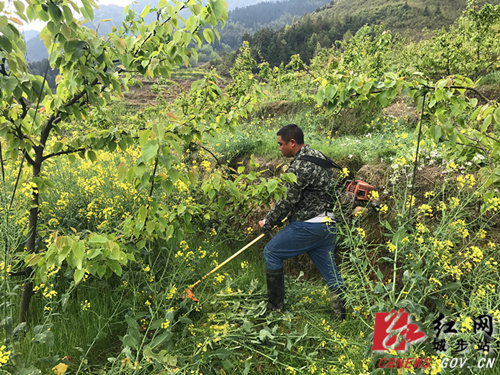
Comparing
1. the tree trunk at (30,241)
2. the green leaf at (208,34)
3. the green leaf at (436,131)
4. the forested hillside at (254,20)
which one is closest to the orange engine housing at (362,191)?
the green leaf at (436,131)

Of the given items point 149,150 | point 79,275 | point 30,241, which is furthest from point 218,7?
point 30,241

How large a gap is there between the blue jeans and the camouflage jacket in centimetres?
12

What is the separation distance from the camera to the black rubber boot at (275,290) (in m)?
3.02

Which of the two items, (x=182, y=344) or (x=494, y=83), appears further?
(x=494, y=83)

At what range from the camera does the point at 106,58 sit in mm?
1933

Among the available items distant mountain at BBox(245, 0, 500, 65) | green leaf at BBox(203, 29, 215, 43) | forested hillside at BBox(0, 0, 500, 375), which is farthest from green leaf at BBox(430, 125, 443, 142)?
distant mountain at BBox(245, 0, 500, 65)

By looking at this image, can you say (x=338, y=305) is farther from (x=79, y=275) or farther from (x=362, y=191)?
(x=79, y=275)

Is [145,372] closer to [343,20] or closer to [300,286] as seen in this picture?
[300,286]

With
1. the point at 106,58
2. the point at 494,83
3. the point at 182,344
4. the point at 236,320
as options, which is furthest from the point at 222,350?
the point at 494,83

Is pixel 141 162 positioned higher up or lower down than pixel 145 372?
higher up

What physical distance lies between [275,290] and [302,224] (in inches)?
29.0

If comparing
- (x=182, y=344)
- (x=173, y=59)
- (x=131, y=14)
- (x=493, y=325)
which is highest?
(x=131, y=14)

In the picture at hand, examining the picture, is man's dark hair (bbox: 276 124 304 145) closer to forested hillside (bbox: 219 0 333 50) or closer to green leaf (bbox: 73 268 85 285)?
green leaf (bbox: 73 268 85 285)

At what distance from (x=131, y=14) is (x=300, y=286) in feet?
10.5
